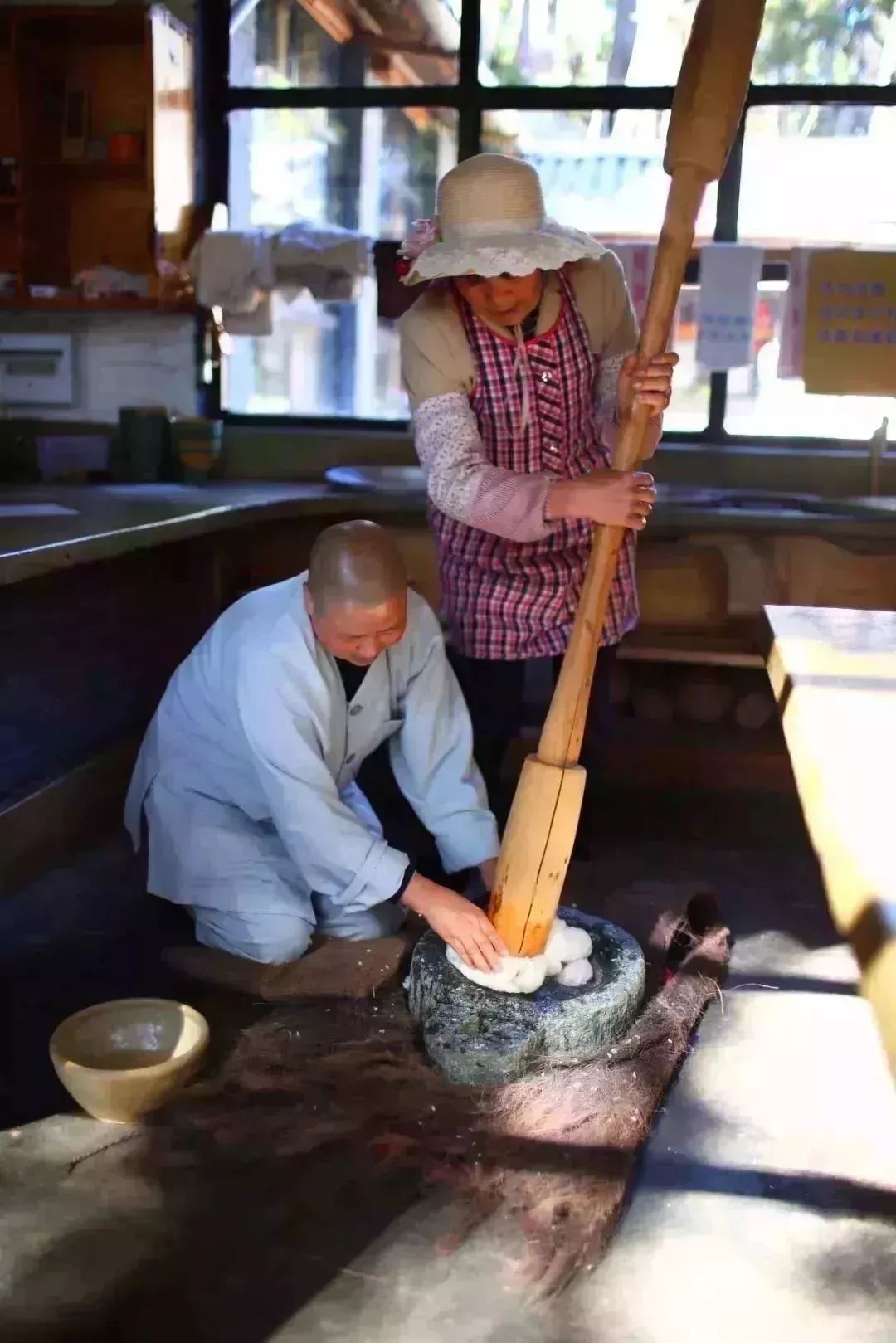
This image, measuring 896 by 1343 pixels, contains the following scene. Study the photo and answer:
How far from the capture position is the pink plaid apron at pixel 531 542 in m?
2.12

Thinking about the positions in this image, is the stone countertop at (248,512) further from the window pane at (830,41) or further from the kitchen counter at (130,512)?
the window pane at (830,41)

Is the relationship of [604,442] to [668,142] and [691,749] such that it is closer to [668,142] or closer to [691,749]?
[668,142]

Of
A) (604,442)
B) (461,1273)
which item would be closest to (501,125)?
(604,442)

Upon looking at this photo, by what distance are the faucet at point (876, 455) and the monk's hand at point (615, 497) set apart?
1938 millimetres

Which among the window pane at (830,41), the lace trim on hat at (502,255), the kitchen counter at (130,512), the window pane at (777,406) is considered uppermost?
the window pane at (830,41)

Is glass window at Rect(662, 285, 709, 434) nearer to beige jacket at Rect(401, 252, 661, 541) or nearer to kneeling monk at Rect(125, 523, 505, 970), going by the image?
beige jacket at Rect(401, 252, 661, 541)

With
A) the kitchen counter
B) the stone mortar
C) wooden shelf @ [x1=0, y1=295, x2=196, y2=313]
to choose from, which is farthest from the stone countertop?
the stone mortar

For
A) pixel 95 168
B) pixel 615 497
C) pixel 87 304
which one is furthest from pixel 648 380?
pixel 95 168

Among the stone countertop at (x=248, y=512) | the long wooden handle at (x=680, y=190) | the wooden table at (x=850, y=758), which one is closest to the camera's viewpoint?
the wooden table at (x=850, y=758)

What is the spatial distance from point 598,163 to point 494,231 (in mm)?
1909

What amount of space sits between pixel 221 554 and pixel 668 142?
7.13ft

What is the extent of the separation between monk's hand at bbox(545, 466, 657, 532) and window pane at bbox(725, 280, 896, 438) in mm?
2173

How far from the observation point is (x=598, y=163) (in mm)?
3652

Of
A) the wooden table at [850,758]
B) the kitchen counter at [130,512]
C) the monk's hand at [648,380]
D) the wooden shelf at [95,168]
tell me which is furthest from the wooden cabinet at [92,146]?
the wooden table at [850,758]
